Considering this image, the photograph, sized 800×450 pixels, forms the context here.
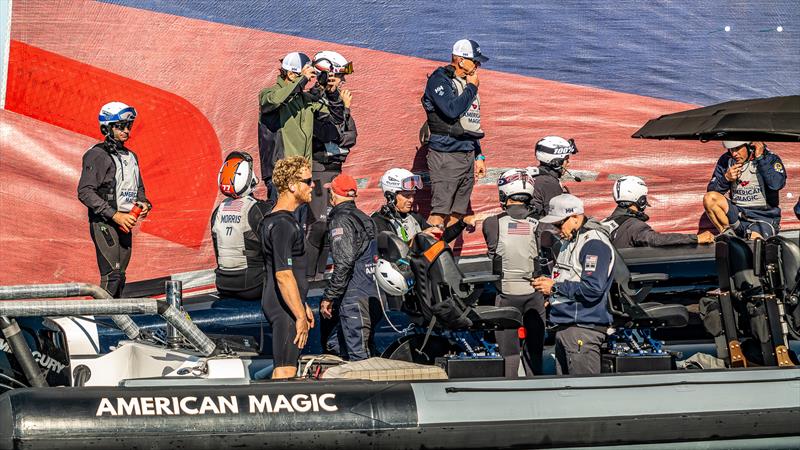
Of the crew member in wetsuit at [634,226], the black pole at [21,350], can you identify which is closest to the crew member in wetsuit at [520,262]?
the crew member in wetsuit at [634,226]

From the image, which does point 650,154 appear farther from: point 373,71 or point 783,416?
point 783,416

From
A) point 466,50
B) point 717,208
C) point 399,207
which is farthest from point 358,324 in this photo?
point 717,208

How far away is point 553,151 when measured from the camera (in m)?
11.4

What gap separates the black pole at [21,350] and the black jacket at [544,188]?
4.55 m

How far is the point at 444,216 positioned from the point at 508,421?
387cm

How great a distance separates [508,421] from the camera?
7789mm

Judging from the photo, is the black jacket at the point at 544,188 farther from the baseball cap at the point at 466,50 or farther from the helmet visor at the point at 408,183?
the helmet visor at the point at 408,183

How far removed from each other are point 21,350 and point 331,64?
4356mm

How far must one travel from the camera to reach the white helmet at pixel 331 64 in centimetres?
1116

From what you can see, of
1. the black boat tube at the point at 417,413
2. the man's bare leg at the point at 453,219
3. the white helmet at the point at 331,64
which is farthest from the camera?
the man's bare leg at the point at 453,219

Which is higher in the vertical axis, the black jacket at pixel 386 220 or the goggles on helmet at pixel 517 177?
the goggles on helmet at pixel 517 177

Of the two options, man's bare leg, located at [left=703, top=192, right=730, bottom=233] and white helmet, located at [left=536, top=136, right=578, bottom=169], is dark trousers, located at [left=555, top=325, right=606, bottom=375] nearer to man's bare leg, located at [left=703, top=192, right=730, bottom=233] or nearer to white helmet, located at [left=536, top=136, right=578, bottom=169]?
white helmet, located at [left=536, top=136, right=578, bottom=169]

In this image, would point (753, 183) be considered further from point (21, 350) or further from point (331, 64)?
point (21, 350)

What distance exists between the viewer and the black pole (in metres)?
7.48
